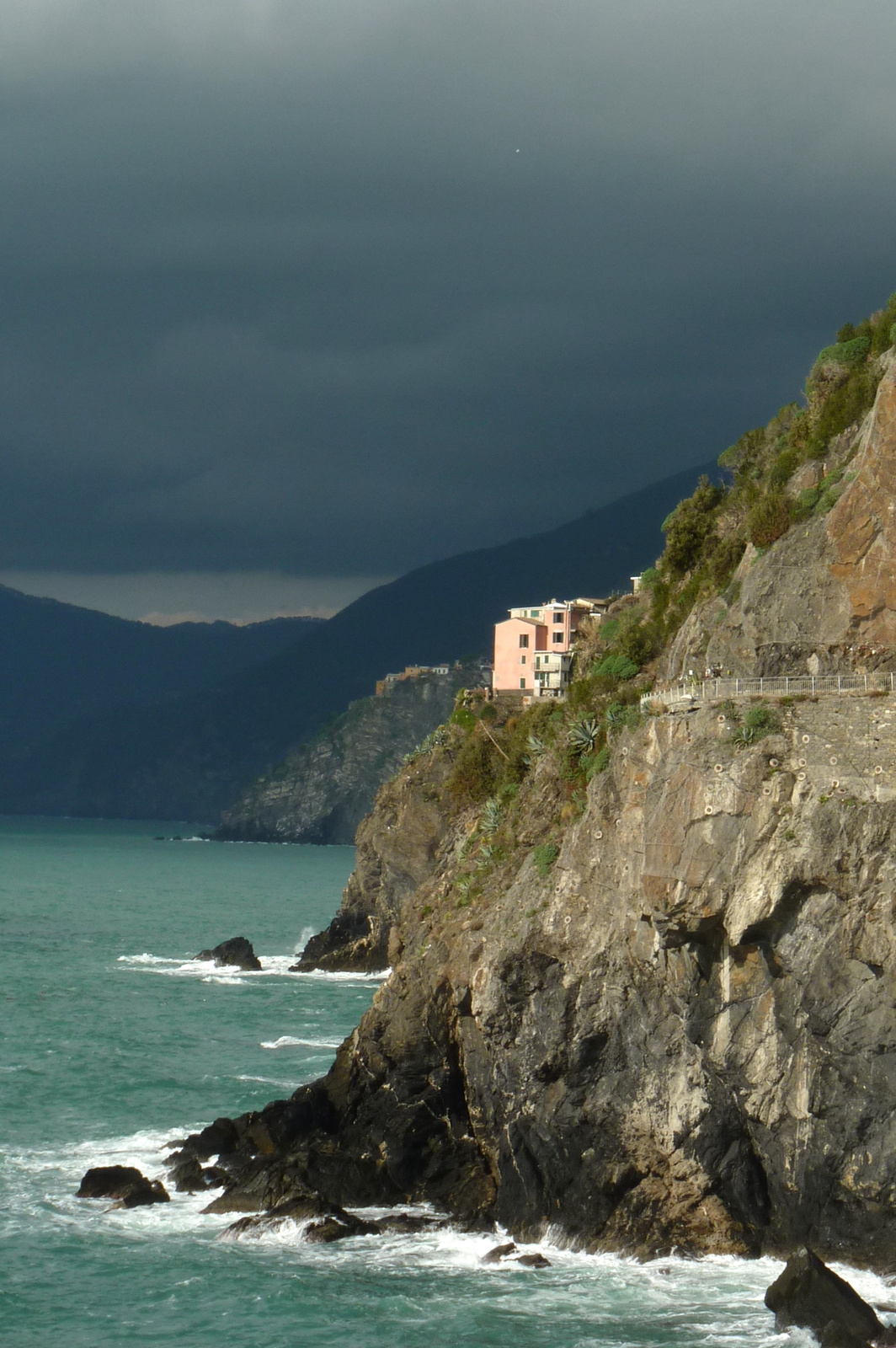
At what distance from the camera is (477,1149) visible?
3672 centimetres

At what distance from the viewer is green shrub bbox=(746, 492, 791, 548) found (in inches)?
1419

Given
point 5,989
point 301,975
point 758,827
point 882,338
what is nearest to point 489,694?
point 301,975

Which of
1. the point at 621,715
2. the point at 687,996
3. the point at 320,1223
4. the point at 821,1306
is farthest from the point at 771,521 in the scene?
the point at 320,1223

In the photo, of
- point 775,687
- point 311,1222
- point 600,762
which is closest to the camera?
point 775,687

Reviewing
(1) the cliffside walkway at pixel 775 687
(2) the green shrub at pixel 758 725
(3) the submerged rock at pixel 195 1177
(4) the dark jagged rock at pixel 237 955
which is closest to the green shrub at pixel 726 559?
(1) the cliffside walkway at pixel 775 687

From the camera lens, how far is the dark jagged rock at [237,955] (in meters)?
82.1

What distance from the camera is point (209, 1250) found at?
108ft

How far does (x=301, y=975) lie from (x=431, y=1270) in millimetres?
48433

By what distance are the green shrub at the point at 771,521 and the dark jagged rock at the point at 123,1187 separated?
74.9 feet

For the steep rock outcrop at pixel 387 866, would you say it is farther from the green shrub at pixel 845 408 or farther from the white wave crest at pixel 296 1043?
the green shrub at pixel 845 408

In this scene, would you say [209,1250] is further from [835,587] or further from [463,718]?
[463,718]

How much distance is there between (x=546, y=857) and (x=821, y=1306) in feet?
44.6

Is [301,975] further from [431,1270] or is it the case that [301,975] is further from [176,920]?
[431,1270]

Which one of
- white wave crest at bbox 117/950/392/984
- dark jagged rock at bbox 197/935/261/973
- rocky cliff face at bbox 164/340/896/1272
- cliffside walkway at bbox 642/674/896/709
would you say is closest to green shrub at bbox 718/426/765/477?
rocky cliff face at bbox 164/340/896/1272
